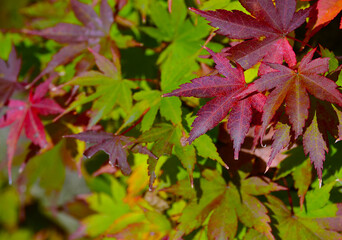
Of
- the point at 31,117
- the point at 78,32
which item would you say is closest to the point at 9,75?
the point at 31,117

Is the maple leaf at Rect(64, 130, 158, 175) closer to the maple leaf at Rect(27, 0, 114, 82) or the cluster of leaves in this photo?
the cluster of leaves

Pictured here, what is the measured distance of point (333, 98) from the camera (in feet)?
1.85

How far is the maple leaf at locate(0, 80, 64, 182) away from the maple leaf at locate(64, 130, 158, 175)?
0.25m

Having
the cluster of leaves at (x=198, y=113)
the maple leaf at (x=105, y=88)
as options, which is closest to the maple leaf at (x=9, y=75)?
the cluster of leaves at (x=198, y=113)

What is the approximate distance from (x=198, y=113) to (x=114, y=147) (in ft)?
0.79

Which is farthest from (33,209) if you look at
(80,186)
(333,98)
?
(333,98)

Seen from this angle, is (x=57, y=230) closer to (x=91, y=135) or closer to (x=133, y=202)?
(x=133, y=202)

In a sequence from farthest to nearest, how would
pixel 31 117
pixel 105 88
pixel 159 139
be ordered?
pixel 31 117, pixel 105 88, pixel 159 139

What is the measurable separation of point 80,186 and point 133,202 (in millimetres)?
694

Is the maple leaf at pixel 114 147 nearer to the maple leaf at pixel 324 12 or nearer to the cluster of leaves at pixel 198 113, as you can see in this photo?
the cluster of leaves at pixel 198 113

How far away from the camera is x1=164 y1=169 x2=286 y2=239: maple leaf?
2.42 feet

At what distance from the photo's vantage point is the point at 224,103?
0.63 m

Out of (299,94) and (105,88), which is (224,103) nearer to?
(299,94)

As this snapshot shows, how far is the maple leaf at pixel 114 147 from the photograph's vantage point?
723mm
